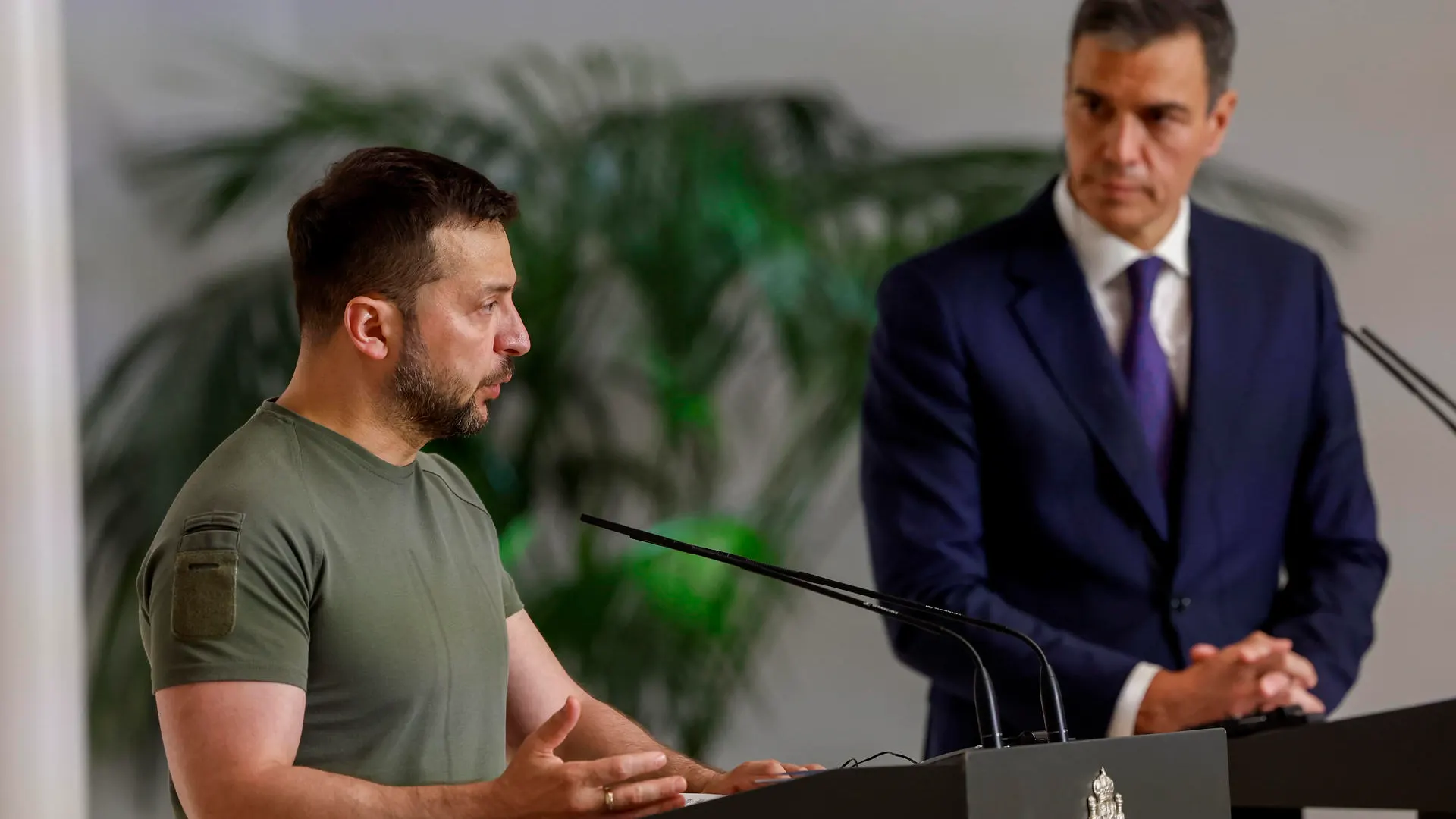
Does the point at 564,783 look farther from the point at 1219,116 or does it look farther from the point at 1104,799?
the point at 1219,116

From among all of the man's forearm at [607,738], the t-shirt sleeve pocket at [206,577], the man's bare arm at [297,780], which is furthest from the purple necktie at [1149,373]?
the t-shirt sleeve pocket at [206,577]

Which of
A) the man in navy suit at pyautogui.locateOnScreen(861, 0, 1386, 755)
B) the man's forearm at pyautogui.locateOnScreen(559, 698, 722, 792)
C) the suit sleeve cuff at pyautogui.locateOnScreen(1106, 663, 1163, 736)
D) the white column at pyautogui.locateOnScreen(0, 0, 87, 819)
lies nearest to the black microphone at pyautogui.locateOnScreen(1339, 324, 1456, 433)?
the man in navy suit at pyautogui.locateOnScreen(861, 0, 1386, 755)

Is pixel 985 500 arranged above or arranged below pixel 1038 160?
below

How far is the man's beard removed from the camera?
1.65 meters

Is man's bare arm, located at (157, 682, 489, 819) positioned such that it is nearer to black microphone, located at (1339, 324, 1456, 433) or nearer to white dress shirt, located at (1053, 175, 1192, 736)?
black microphone, located at (1339, 324, 1456, 433)

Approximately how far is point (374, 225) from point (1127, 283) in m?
1.28

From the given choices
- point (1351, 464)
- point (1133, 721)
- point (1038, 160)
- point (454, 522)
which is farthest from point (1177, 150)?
point (454, 522)

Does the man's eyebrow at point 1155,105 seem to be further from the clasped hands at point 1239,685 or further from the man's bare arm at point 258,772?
the man's bare arm at point 258,772

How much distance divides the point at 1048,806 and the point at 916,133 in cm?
283

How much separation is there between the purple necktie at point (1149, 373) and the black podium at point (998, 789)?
1.15 meters

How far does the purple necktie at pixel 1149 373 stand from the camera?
8.22 feet

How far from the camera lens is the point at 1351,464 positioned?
2574 millimetres

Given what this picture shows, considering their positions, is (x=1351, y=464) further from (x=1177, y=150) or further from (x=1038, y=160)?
(x=1038, y=160)

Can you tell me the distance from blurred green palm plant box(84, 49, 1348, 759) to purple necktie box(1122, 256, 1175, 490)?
1.03m
